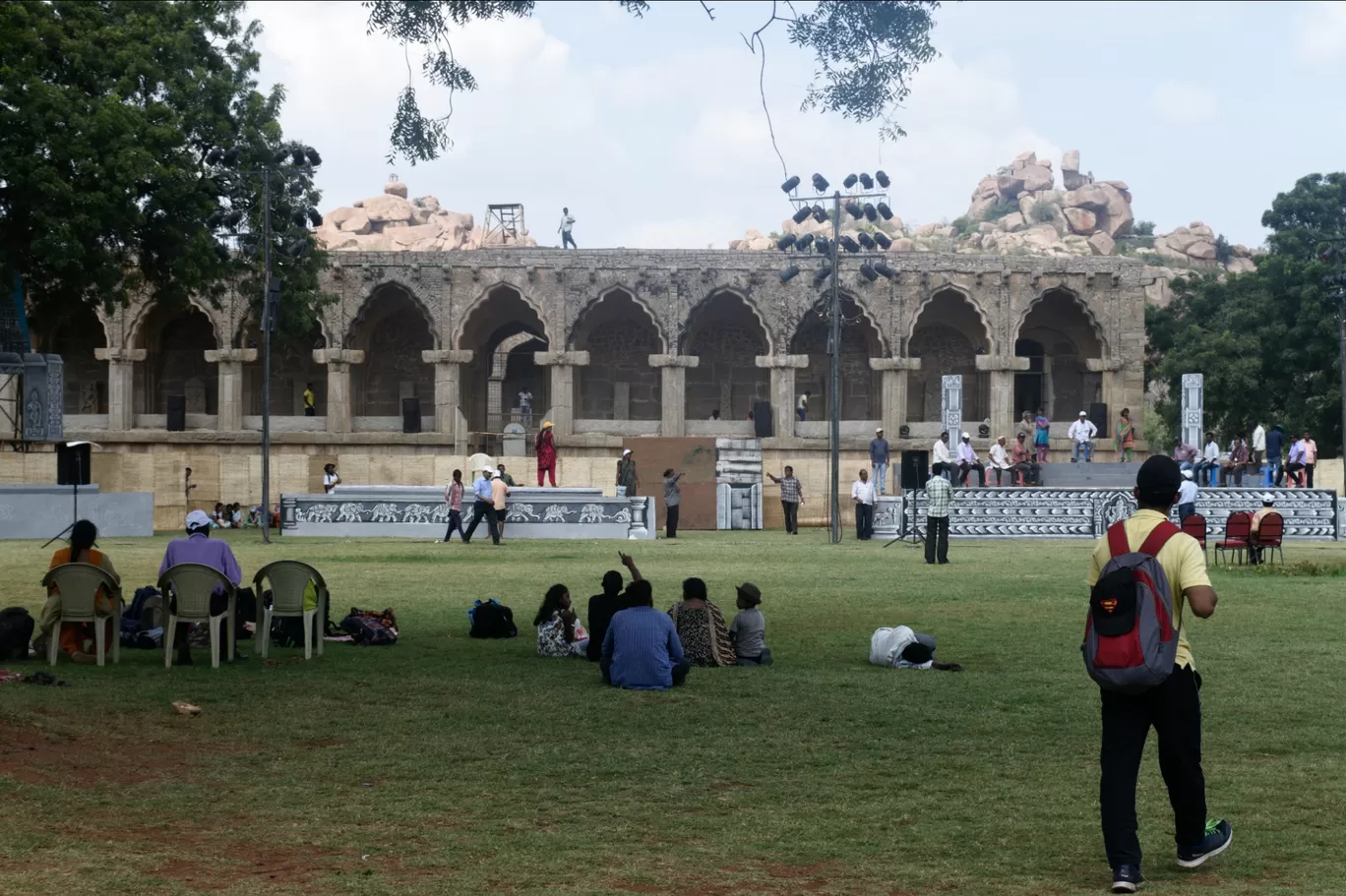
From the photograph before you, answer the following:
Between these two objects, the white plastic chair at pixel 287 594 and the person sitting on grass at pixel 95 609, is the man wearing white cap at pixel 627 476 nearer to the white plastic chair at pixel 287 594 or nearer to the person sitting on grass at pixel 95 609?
the white plastic chair at pixel 287 594

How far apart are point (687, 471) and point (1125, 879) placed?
1040 inches

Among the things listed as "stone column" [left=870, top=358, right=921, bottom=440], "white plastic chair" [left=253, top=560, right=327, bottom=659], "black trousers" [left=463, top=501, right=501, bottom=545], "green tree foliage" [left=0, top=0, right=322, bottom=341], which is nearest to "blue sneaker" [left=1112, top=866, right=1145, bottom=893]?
"white plastic chair" [left=253, top=560, right=327, bottom=659]

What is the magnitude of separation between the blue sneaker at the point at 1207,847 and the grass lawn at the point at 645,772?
67 millimetres

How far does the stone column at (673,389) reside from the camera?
3656cm

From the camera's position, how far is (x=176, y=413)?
3628 cm

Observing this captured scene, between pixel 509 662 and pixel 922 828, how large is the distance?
5405mm

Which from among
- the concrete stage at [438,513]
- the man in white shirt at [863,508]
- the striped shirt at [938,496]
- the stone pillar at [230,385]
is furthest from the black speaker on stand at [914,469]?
the stone pillar at [230,385]

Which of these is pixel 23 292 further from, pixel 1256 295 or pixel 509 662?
pixel 1256 295

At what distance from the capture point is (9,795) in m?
6.70

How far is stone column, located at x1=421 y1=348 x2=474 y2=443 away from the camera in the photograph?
→ 119 ft

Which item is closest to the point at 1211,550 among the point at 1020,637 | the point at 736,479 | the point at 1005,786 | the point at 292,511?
the point at 736,479

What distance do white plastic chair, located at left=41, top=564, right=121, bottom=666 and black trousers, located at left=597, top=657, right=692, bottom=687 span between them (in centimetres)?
318

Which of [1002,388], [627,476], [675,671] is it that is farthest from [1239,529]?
[1002,388]

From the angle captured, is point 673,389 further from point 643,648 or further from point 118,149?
point 643,648
